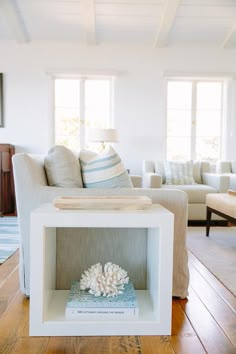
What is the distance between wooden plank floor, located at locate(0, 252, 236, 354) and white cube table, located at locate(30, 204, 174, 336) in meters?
0.04

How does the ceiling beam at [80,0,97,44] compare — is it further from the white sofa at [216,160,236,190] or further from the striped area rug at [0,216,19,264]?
the striped area rug at [0,216,19,264]

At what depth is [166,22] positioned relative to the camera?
15.5 ft

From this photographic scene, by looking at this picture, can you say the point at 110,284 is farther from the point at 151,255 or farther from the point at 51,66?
the point at 51,66

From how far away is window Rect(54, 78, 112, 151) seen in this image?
5.48 metres

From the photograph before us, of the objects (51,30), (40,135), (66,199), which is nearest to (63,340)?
(66,199)

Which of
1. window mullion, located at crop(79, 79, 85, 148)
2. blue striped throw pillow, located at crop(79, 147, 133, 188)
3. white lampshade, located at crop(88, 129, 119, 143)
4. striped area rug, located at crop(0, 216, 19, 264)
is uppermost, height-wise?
window mullion, located at crop(79, 79, 85, 148)

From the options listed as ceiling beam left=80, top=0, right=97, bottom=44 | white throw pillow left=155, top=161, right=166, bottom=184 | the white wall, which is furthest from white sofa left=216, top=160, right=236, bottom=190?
ceiling beam left=80, top=0, right=97, bottom=44

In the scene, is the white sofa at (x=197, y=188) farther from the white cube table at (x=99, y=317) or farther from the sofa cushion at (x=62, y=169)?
the white cube table at (x=99, y=317)

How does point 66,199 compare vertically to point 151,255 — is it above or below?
above

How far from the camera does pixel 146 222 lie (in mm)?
1554

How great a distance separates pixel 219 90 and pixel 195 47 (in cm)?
78

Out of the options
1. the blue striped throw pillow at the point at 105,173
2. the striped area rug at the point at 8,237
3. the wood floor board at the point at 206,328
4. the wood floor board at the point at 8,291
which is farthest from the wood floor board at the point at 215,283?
the striped area rug at the point at 8,237

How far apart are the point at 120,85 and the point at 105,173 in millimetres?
3649

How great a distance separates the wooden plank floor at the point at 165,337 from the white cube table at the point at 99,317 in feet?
0.14
